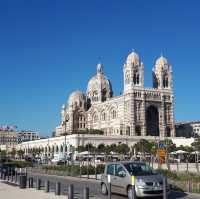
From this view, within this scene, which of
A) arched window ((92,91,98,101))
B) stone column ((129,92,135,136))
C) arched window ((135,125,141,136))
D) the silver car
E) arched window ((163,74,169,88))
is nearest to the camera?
the silver car

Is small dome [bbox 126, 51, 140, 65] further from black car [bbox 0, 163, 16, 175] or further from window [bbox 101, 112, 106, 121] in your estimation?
black car [bbox 0, 163, 16, 175]

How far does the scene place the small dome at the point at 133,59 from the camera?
13075cm

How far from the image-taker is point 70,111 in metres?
158

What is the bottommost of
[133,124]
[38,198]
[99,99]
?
[38,198]

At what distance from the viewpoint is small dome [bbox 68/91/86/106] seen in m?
160

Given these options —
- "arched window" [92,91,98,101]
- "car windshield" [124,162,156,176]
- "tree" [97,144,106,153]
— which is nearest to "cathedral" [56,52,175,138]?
"arched window" [92,91,98,101]

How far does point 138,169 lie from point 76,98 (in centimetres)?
14098

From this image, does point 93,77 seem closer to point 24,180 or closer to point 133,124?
point 133,124

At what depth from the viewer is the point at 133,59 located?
13112 cm

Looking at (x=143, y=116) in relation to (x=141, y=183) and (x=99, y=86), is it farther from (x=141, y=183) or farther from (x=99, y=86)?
(x=141, y=183)

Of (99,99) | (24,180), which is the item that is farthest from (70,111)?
(24,180)

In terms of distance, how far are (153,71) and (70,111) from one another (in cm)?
3562

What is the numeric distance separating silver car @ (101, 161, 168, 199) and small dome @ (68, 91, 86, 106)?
137 metres

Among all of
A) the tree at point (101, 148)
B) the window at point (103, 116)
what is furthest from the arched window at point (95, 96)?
the tree at point (101, 148)
